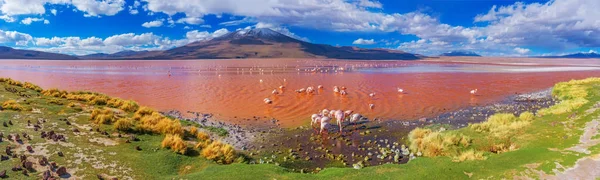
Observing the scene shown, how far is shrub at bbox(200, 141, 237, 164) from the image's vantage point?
40.1 ft

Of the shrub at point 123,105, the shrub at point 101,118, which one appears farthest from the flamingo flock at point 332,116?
the shrub at point 123,105

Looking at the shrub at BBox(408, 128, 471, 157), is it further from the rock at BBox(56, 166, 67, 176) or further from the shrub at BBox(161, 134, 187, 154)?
the rock at BBox(56, 166, 67, 176)

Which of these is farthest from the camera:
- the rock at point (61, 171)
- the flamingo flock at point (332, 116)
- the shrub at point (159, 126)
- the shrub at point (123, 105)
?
the shrub at point (123, 105)

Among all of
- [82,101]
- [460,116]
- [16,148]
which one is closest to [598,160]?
[460,116]

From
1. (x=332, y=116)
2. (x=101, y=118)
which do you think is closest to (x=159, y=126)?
(x=101, y=118)

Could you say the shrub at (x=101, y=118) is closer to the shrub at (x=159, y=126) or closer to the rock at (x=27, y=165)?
the shrub at (x=159, y=126)

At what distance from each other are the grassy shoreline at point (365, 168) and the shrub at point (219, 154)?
343mm

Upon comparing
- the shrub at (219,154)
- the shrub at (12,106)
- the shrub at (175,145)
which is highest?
the shrub at (12,106)

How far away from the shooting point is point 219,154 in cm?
1237

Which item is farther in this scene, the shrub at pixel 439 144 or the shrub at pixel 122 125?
the shrub at pixel 122 125

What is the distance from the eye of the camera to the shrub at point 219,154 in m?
12.2

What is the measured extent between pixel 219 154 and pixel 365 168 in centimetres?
499

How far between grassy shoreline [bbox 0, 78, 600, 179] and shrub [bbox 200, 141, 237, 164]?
1.13 feet

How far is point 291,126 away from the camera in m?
19.3
